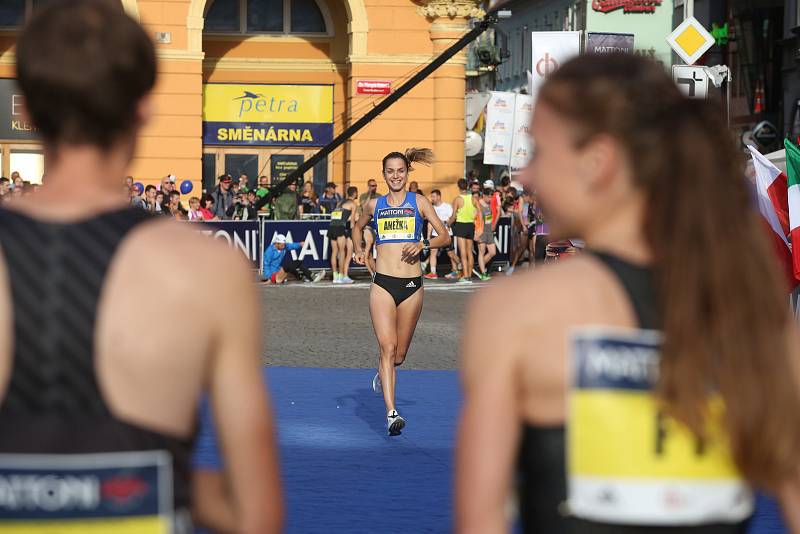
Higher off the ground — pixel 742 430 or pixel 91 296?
pixel 91 296

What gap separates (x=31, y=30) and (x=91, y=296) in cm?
47

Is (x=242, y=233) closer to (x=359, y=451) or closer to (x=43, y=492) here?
(x=359, y=451)

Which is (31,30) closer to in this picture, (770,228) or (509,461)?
(509,461)

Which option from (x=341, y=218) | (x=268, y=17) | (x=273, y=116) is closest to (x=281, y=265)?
(x=341, y=218)

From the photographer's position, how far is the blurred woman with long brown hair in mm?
2590

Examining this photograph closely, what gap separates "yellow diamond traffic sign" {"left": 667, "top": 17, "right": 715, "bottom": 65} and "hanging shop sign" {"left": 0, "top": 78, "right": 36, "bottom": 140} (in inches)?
939

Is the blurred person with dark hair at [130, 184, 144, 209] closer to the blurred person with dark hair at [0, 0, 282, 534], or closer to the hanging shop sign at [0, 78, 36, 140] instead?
the hanging shop sign at [0, 78, 36, 140]

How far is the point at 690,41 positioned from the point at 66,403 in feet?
49.5

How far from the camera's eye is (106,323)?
2.51 metres

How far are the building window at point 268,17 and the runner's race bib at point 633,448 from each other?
36.4 m

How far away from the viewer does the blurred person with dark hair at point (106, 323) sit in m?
2.51

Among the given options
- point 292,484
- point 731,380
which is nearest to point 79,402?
point 731,380

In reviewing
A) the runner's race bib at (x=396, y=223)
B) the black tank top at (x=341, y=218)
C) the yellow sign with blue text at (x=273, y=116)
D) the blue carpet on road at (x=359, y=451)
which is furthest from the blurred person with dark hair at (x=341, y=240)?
the runner's race bib at (x=396, y=223)

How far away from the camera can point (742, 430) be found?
263 cm
